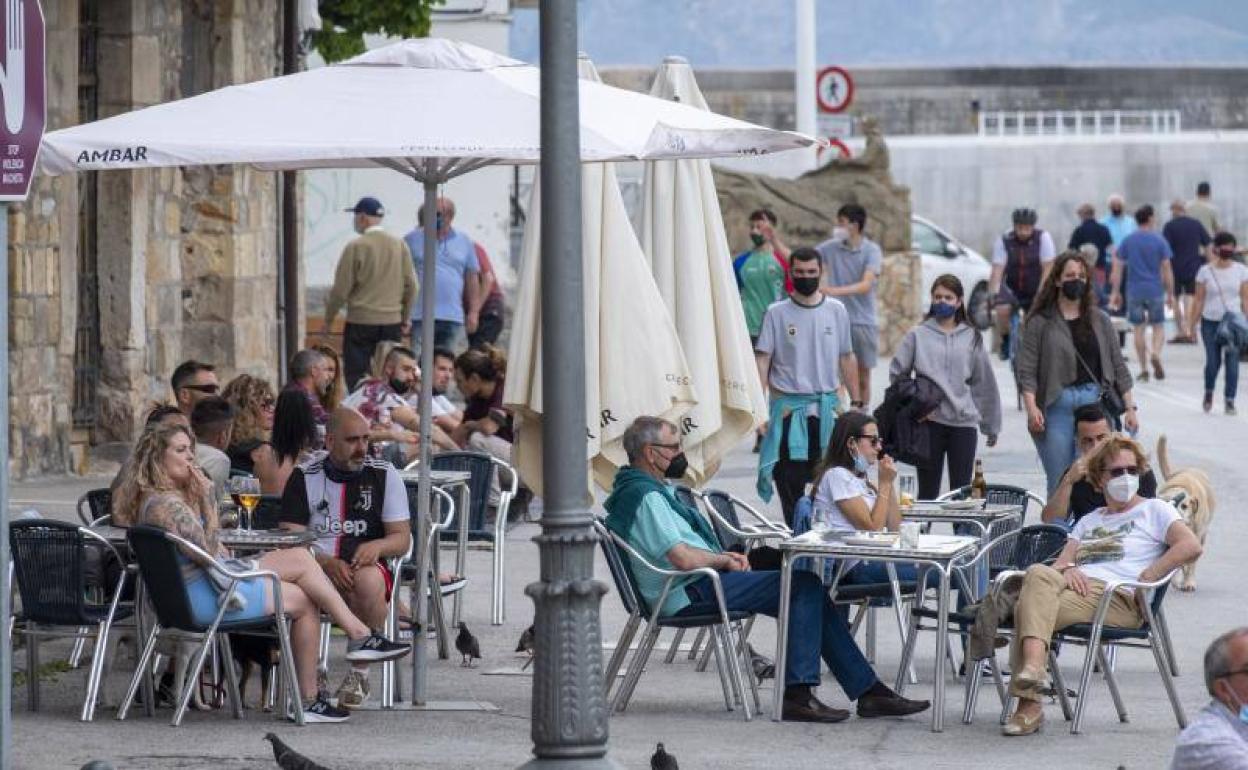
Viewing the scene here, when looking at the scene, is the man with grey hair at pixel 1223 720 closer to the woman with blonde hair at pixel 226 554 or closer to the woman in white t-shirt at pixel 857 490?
the woman with blonde hair at pixel 226 554

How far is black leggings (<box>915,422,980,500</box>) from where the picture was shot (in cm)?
1394

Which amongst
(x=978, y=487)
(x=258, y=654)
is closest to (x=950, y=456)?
(x=978, y=487)

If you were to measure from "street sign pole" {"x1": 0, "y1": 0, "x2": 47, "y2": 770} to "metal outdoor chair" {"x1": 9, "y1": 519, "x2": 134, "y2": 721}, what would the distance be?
2.16m

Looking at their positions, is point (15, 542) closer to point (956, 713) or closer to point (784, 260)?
point (956, 713)

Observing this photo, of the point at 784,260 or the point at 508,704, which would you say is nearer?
the point at 508,704

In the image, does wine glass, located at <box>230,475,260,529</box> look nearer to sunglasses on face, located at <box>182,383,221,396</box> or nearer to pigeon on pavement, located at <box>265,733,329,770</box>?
sunglasses on face, located at <box>182,383,221,396</box>

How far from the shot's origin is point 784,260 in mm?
20078

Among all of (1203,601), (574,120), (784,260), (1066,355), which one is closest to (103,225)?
(784,260)

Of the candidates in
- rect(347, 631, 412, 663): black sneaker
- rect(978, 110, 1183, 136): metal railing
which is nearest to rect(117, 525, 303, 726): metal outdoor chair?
rect(347, 631, 412, 663): black sneaker

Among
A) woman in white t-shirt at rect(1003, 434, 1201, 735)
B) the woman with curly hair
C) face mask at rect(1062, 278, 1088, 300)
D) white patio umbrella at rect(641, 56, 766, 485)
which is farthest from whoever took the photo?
face mask at rect(1062, 278, 1088, 300)

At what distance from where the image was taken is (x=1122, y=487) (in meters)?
10.2

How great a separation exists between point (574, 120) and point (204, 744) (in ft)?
8.86

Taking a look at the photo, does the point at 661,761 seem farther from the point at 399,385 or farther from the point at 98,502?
the point at 399,385

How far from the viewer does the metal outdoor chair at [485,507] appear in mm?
12289
